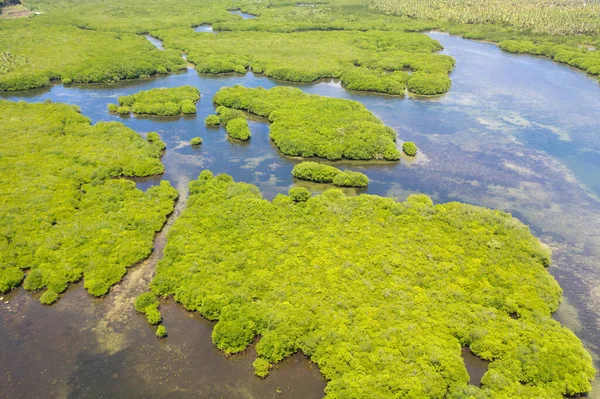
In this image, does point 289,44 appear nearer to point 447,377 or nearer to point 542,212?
point 542,212

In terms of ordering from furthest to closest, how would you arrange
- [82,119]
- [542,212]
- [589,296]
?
[82,119], [542,212], [589,296]

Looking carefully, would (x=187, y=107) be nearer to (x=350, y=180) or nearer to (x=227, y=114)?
(x=227, y=114)

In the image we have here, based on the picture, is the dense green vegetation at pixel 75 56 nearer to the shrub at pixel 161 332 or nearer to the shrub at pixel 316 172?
the shrub at pixel 316 172

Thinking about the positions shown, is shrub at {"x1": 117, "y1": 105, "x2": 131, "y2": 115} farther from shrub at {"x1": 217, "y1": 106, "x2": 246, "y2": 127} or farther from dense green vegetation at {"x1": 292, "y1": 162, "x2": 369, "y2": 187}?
dense green vegetation at {"x1": 292, "y1": 162, "x2": 369, "y2": 187}

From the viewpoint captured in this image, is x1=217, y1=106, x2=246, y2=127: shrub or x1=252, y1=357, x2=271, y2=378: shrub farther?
x1=217, y1=106, x2=246, y2=127: shrub

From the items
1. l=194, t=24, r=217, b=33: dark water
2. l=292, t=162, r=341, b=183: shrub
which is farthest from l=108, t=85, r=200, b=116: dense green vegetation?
l=194, t=24, r=217, b=33: dark water

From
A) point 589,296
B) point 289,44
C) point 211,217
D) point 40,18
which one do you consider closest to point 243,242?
point 211,217
